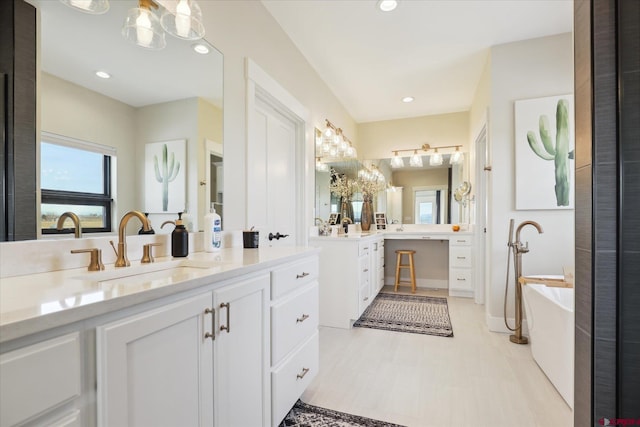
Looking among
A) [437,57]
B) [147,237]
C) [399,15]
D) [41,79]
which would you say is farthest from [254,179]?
[437,57]

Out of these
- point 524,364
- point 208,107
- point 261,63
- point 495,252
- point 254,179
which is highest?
point 261,63

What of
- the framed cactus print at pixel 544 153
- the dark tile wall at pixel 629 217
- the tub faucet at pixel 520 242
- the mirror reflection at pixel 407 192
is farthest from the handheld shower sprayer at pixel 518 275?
the dark tile wall at pixel 629 217

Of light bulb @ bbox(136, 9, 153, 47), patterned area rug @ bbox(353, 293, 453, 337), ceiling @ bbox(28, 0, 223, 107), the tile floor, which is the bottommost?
patterned area rug @ bbox(353, 293, 453, 337)

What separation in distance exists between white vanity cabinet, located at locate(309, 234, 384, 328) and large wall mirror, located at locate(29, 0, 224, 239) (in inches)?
59.6

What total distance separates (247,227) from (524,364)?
7.47 feet

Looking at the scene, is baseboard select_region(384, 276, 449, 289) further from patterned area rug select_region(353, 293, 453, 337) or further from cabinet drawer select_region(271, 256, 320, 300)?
cabinet drawer select_region(271, 256, 320, 300)

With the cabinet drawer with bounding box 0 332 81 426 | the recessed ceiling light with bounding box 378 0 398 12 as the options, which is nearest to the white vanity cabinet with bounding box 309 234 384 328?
the recessed ceiling light with bounding box 378 0 398 12

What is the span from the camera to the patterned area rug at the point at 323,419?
61.8 inches

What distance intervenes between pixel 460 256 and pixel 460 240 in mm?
221

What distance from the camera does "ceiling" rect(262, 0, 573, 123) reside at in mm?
2396

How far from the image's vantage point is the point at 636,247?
88 centimetres

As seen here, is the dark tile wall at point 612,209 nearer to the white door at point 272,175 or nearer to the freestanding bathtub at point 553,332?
the freestanding bathtub at point 553,332

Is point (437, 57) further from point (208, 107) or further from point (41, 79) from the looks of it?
point (41, 79)

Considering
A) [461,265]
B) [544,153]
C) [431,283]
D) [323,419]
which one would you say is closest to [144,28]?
[323,419]
